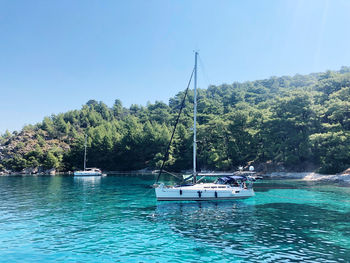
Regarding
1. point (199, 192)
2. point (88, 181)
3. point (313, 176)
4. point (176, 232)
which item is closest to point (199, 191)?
point (199, 192)

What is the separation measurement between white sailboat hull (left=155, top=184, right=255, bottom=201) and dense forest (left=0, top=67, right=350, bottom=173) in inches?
1585

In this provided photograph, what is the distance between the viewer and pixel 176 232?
19266 mm

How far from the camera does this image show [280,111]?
258 ft

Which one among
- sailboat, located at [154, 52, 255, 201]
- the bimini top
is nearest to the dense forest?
the bimini top

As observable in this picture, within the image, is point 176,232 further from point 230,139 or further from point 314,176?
point 230,139

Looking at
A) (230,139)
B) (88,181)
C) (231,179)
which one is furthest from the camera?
(230,139)

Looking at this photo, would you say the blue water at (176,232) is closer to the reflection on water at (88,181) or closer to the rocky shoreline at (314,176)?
the reflection on water at (88,181)

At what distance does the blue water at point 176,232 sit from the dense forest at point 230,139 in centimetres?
4385

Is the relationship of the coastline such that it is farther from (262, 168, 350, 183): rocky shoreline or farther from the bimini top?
the bimini top

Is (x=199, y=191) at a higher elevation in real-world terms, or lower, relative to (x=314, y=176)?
higher

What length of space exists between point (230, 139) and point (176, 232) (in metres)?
71.9

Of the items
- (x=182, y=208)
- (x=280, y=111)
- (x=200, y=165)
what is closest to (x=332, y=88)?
(x=280, y=111)

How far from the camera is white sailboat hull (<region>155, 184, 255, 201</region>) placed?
1238 inches

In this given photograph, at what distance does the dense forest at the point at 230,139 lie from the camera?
68750mm
